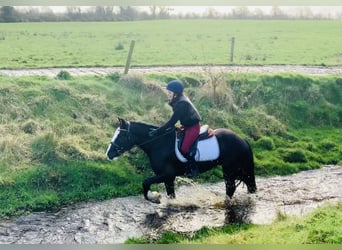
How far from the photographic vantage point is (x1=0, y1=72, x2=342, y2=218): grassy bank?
7148mm

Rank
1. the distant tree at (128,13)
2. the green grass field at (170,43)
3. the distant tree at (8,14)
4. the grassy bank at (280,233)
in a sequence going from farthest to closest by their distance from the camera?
the green grass field at (170,43), the distant tree at (128,13), the distant tree at (8,14), the grassy bank at (280,233)

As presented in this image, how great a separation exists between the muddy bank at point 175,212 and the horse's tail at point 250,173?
112 millimetres

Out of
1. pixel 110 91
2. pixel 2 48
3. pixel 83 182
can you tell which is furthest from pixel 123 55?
pixel 83 182

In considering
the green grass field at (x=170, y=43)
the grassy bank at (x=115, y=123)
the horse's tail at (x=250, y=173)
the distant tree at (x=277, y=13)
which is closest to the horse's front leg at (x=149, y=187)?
the grassy bank at (x=115, y=123)

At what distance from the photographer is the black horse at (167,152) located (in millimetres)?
6684

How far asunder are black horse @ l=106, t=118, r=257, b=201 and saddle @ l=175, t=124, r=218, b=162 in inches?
2.6

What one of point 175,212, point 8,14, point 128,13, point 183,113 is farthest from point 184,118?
point 8,14

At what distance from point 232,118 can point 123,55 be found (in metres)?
2.49

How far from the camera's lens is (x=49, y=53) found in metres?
9.08

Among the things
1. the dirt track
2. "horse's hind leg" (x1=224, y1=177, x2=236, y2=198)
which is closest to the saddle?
"horse's hind leg" (x1=224, y1=177, x2=236, y2=198)

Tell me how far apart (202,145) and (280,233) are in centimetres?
156

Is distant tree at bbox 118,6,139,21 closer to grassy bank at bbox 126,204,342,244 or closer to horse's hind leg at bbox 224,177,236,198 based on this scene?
horse's hind leg at bbox 224,177,236,198

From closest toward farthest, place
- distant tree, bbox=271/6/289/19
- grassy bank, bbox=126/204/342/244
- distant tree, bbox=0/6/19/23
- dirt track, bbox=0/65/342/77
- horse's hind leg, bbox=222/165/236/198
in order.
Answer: grassy bank, bbox=126/204/342/244
horse's hind leg, bbox=222/165/236/198
distant tree, bbox=0/6/19/23
distant tree, bbox=271/6/289/19
dirt track, bbox=0/65/342/77

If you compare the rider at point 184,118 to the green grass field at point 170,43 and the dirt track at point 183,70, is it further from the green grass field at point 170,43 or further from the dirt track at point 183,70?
the dirt track at point 183,70
